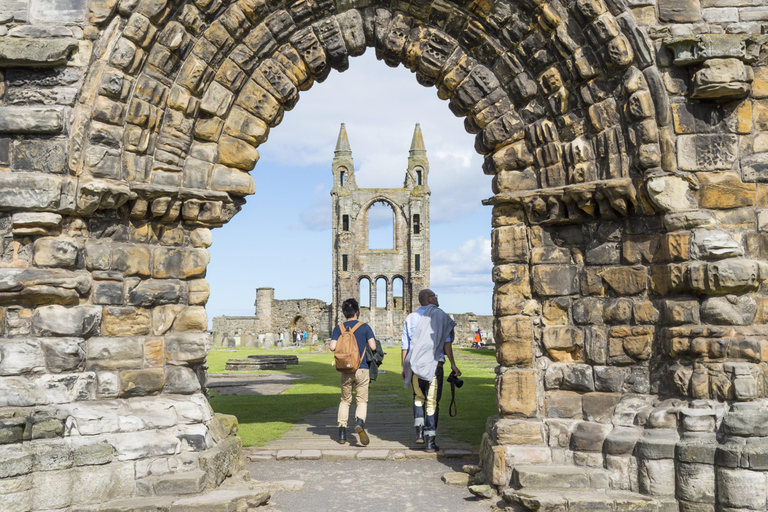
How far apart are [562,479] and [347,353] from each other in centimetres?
295

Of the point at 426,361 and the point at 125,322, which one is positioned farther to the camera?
the point at 426,361

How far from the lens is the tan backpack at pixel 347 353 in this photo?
25.5 feet

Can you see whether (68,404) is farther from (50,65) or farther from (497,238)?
(497,238)

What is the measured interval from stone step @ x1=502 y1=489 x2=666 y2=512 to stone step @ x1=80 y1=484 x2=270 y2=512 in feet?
7.25

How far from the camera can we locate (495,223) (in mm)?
6582

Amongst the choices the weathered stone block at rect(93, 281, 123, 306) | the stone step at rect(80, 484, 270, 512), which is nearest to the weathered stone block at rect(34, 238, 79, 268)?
the weathered stone block at rect(93, 281, 123, 306)

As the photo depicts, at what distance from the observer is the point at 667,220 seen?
5.76 meters

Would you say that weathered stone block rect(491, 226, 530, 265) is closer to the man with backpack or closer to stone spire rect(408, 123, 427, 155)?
the man with backpack

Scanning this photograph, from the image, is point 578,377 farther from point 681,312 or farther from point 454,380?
point 454,380

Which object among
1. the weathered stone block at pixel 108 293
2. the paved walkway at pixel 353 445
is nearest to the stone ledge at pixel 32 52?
the weathered stone block at pixel 108 293

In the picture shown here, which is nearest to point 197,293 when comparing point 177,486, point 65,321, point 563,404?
point 65,321

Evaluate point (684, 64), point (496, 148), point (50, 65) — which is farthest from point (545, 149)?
point (50, 65)

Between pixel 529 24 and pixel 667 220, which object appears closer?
pixel 667 220

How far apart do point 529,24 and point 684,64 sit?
56.6 inches
